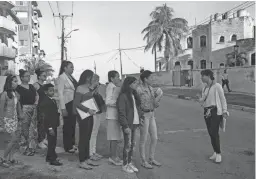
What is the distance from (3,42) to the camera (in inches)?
1378

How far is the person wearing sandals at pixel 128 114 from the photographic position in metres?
4.59

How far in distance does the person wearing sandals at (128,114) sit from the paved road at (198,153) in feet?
1.22

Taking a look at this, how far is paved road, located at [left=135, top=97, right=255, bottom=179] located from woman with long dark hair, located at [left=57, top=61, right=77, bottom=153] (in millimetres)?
A: 1429

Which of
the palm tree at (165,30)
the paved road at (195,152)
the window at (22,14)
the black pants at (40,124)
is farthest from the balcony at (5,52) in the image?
the black pants at (40,124)

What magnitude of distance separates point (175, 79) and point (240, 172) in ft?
109

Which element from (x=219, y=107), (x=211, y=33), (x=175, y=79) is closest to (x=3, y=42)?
(x=175, y=79)

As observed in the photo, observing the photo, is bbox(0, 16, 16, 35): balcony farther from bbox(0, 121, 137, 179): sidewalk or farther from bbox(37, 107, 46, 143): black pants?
bbox(0, 121, 137, 179): sidewalk

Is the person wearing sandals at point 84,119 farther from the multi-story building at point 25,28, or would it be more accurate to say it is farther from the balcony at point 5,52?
the multi-story building at point 25,28

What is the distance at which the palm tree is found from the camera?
39.2 meters

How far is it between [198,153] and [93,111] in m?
2.55

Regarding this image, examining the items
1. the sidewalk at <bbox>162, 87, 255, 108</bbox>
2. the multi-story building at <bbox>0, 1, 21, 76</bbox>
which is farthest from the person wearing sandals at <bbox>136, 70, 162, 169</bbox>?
the multi-story building at <bbox>0, 1, 21, 76</bbox>

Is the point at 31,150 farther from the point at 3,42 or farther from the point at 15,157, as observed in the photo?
the point at 3,42

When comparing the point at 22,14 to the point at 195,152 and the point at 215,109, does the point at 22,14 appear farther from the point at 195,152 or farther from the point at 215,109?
the point at 215,109

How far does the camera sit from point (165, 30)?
128ft
